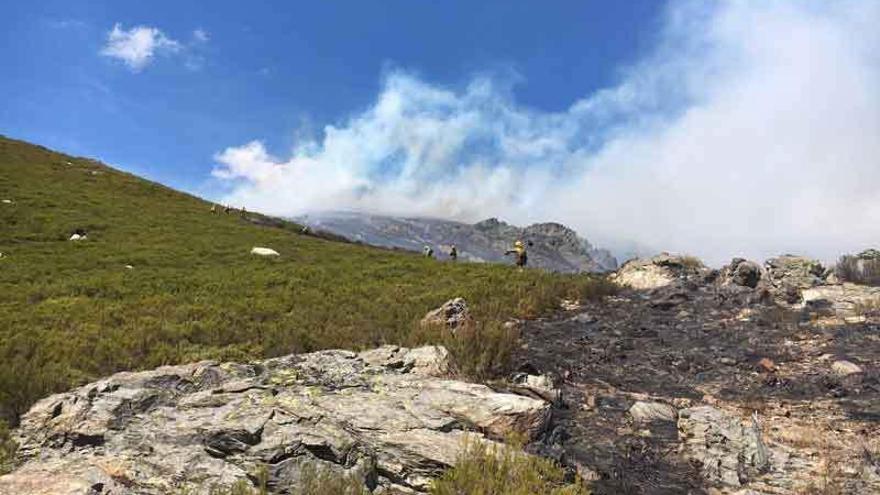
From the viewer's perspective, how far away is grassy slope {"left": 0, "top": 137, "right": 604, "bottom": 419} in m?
14.8

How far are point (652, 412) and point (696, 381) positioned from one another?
2.43 meters

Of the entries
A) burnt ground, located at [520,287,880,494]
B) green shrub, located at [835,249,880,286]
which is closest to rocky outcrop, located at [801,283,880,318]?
burnt ground, located at [520,287,880,494]

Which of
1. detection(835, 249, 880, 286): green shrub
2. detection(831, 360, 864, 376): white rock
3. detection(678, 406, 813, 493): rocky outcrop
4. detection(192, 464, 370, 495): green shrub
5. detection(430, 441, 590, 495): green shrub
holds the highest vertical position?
detection(835, 249, 880, 286): green shrub

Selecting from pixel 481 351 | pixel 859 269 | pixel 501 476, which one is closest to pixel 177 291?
pixel 481 351

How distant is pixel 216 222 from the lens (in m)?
45.6

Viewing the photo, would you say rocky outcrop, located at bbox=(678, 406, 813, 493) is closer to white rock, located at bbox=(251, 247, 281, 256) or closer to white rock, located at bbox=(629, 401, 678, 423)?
white rock, located at bbox=(629, 401, 678, 423)

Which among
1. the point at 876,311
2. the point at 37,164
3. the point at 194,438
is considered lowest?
the point at 194,438

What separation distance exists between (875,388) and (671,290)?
889cm

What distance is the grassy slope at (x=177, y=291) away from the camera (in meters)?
14.8

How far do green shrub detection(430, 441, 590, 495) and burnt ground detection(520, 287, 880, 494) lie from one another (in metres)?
1.09

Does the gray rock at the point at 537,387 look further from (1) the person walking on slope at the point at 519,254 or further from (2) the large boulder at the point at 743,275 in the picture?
(1) the person walking on slope at the point at 519,254

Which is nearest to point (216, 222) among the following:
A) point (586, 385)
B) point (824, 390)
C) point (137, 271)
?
point (137, 271)

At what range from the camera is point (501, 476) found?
792 centimetres

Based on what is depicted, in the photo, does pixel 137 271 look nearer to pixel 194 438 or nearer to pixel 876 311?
pixel 194 438
